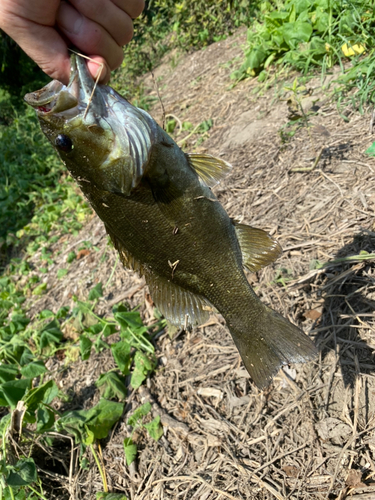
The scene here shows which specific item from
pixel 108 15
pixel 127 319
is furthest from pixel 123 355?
pixel 108 15

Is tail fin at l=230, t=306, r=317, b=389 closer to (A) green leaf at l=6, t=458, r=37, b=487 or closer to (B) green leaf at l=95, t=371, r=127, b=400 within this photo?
(B) green leaf at l=95, t=371, r=127, b=400

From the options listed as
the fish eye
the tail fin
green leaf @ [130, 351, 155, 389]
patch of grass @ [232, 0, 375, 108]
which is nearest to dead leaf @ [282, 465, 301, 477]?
the tail fin

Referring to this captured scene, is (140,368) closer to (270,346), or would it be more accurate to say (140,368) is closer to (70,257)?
(270,346)

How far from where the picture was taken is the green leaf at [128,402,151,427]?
9.05 ft

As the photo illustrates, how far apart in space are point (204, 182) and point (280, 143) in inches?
91.2

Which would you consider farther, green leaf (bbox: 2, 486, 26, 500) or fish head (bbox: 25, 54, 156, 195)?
green leaf (bbox: 2, 486, 26, 500)

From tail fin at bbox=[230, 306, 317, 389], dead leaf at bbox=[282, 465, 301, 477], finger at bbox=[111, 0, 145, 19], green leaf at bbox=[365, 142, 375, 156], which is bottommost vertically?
dead leaf at bbox=[282, 465, 301, 477]

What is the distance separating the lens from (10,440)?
2662 mm

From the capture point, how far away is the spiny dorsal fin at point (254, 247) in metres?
2.00

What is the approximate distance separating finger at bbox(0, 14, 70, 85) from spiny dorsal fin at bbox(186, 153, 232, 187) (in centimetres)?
81

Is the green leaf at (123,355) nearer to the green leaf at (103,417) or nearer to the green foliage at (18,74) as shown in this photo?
the green leaf at (103,417)

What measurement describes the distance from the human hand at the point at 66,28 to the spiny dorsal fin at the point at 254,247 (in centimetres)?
106

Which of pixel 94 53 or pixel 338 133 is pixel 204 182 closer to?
pixel 94 53

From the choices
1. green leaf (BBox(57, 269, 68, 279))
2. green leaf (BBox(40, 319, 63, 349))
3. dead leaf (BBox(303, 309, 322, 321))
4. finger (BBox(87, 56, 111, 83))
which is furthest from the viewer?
green leaf (BBox(57, 269, 68, 279))
